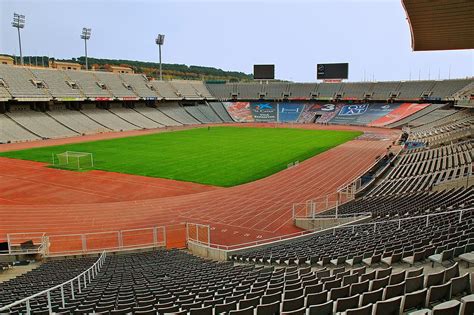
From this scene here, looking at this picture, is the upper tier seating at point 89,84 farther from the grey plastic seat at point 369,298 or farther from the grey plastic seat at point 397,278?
the grey plastic seat at point 369,298

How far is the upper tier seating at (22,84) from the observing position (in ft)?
185

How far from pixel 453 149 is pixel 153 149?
30514mm

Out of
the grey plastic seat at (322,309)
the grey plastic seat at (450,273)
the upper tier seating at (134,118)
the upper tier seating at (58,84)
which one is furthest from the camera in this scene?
the upper tier seating at (134,118)

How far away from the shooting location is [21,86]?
191 feet

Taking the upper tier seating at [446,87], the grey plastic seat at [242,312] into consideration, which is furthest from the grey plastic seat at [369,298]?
the upper tier seating at [446,87]

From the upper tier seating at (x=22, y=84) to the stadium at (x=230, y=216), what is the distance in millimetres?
284

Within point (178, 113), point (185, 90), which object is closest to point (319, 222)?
point (178, 113)

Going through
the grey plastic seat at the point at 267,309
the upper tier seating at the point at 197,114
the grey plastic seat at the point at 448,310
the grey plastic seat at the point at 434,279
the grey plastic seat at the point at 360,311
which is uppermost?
the upper tier seating at the point at 197,114

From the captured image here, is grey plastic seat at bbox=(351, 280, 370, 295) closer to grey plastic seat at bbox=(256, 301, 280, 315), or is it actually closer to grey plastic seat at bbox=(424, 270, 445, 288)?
grey plastic seat at bbox=(424, 270, 445, 288)

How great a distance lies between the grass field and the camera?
31.1m

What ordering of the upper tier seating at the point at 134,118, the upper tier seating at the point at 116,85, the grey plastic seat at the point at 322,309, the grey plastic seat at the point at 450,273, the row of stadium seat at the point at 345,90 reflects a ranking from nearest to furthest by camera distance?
1. the grey plastic seat at the point at 322,309
2. the grey plastic seat at the point at 450,273
3. the upper tier seating at the point at 134,118
4. the upper tier seating at the point at 116,85
5. the row of stadium seat at the point at 345,90

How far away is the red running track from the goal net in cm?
193

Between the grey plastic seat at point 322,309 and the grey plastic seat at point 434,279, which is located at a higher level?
the grey plastic seat at point 434,279

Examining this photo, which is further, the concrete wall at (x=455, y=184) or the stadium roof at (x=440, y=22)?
the concrete wall at (x=455, y=184)
